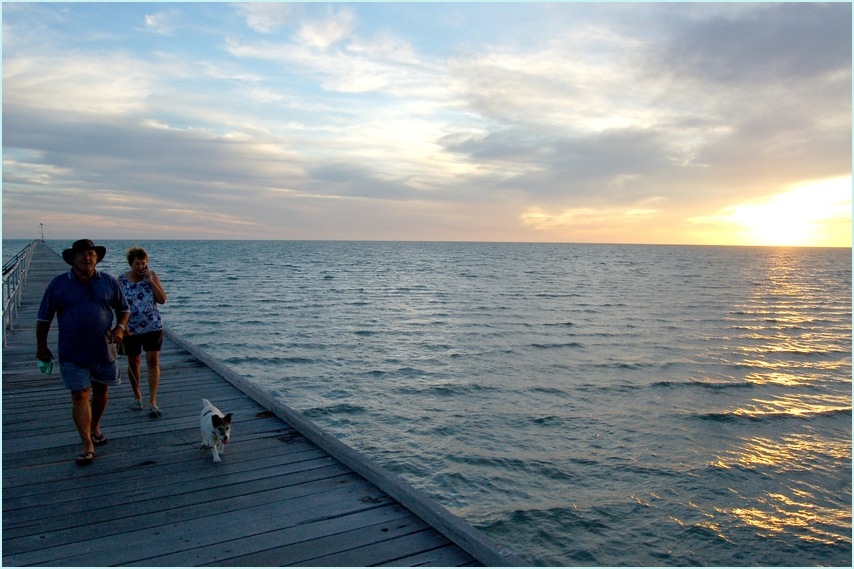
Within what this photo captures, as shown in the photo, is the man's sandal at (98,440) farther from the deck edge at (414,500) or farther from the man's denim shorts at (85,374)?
the deck edge at (414,500)

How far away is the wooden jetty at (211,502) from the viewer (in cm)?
378

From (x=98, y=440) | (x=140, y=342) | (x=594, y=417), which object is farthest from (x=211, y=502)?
(x=594, y=417)

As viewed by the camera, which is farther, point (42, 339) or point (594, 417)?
point (594, 417)

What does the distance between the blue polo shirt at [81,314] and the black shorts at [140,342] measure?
1.26 meters

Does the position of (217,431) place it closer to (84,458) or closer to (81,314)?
(84,458)

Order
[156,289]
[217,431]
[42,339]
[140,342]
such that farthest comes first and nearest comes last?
[140,342] < [156,289] < [217,431] < [42,339]

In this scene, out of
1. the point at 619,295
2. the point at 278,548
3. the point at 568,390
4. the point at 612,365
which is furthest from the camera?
the point at 619,295

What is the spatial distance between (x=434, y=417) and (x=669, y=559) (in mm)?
5220

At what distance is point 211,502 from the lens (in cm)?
450

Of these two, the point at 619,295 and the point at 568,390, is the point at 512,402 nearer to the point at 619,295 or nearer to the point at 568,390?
the point at 568,390

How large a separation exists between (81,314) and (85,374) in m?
0.58

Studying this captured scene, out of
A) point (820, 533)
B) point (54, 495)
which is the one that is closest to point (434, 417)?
point (820, 533)

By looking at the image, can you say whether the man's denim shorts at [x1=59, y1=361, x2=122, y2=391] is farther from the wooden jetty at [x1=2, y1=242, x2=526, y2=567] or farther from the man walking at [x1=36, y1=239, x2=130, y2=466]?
the wooden jetty at [x1=2, y1=242, x2=526, y2=567]

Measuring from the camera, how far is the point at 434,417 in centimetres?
1102
